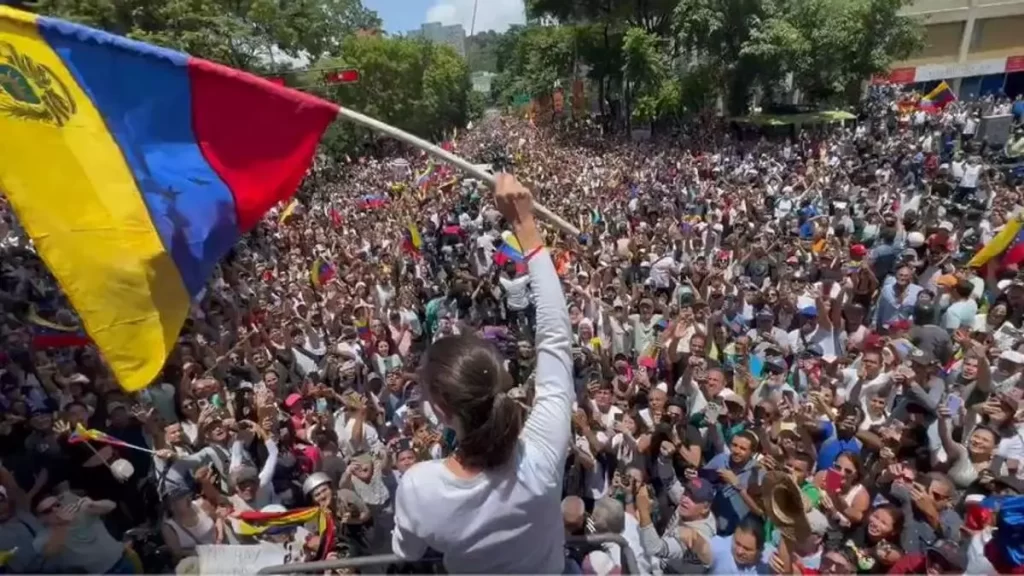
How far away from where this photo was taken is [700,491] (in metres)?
4.26

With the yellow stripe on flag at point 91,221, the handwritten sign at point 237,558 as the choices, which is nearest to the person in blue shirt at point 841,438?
the handwritten sign at point 237,558

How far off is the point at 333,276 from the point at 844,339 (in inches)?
281

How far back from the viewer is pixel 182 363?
22.4 ft

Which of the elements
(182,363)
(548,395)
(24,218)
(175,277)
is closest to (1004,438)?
(548,395)

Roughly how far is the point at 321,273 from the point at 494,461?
10.3 metres

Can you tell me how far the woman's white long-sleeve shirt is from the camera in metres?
1.52

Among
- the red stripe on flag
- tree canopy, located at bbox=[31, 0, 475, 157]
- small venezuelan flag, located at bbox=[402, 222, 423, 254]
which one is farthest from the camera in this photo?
tree canopy, located at bbox=[31, 0, 475, 157]

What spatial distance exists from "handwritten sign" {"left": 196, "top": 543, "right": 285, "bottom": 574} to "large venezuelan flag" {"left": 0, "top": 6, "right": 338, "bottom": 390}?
3.18ft

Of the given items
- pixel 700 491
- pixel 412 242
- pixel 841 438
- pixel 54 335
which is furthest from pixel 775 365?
pixel 54 335

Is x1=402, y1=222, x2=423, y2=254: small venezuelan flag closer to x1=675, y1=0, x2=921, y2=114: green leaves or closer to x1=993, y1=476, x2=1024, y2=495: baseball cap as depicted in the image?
x1=993, y1=476, x2=1024, y2=495: baseball cap

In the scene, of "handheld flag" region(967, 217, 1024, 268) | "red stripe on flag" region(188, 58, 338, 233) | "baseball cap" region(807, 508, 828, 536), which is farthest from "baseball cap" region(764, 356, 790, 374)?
"red stripe on flag" region(188, 58, 338, 233)

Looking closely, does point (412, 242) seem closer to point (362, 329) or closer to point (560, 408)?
point (362, 329)

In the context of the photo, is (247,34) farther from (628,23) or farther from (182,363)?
(628,23)

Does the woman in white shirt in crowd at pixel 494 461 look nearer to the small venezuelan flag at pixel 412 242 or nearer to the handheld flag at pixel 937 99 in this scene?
the small venezuelan flag at pixel 412 242
